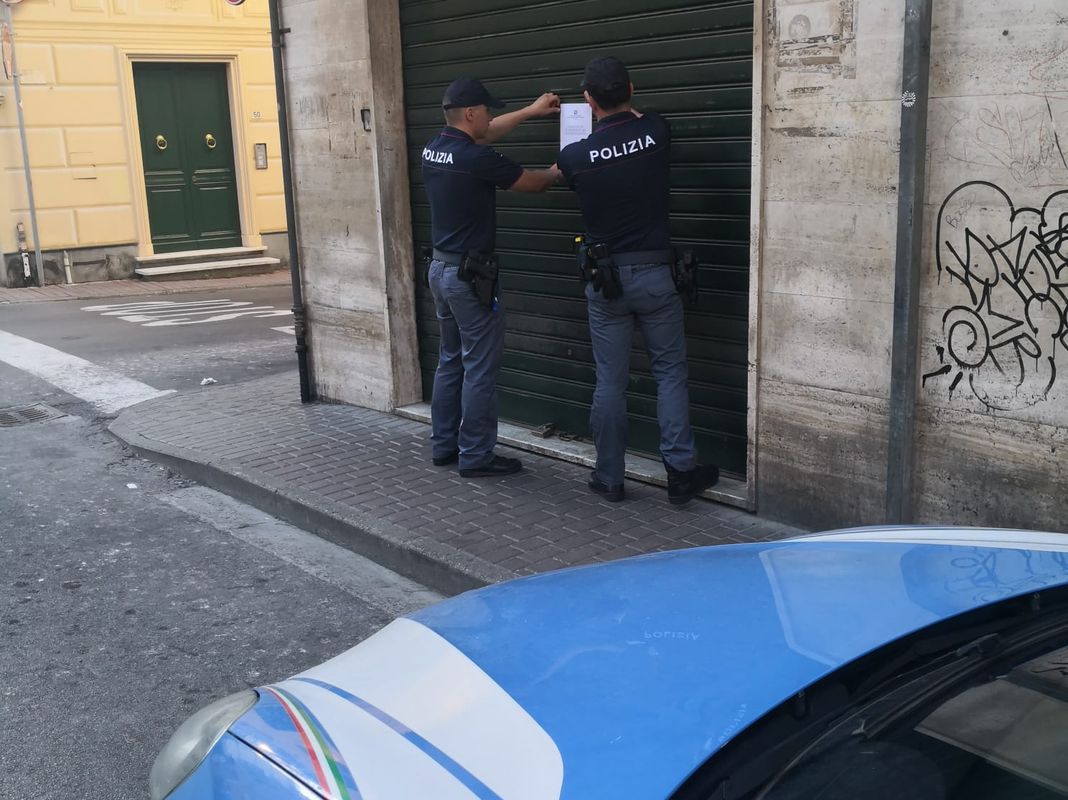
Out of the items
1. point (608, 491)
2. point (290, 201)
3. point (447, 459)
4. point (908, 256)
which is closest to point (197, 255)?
point (290, 201)

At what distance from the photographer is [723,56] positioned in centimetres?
563

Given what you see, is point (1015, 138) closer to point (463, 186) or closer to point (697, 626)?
point (463, 186)

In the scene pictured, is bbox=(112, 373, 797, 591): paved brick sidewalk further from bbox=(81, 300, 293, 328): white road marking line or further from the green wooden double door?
the green wooden double door

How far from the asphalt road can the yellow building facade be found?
9277mm

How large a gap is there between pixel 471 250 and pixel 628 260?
106 centimetres

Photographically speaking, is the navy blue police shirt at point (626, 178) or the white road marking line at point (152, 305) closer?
the navy blue police shirt at point (626, 178)

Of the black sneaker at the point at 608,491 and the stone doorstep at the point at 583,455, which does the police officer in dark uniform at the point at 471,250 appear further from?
the black sneaker at the point at 608,491

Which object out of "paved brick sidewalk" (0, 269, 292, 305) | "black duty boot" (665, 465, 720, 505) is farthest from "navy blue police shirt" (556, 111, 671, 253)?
"paved brick sidewalk" (0, 269, 292, 305)

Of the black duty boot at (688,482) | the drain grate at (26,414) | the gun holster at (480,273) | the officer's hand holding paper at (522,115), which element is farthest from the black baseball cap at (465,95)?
the drain grate at (26,414)

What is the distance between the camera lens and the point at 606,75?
5453mm

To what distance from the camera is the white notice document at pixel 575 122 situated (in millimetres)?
6211

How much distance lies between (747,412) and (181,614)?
2910 millimetres

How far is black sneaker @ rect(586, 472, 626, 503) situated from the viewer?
594cm

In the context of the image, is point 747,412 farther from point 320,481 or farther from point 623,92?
point 320,481
